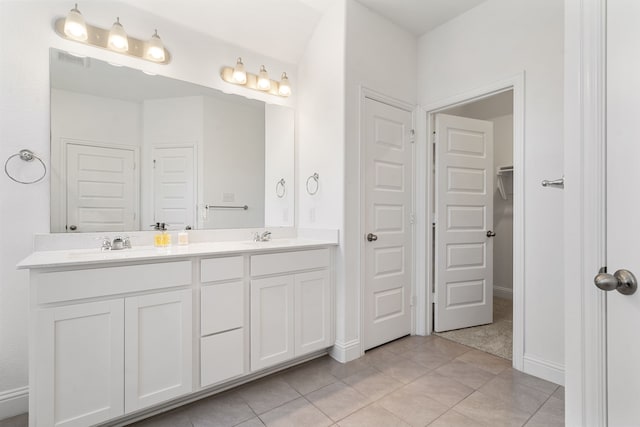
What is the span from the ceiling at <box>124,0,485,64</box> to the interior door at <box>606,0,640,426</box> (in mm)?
1985

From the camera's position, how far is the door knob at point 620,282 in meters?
0.80

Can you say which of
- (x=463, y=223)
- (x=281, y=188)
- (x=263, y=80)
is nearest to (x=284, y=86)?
→ (x=263, y=80)

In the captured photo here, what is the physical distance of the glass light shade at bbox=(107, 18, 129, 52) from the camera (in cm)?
189

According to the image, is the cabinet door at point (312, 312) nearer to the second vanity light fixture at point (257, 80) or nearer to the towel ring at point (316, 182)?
the towel ring at point (316, 182)

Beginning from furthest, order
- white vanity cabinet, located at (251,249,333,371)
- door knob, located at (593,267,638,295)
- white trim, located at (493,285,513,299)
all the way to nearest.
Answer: white trim, located at (493,285,513,299), white vanity cabinet, located at (251,249,333,371), door knob, located at (593,267,638,295)

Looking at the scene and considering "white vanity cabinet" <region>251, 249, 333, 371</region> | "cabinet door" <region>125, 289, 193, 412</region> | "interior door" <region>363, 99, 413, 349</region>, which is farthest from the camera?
"interior door" <region>363, 99, 413, 349</region>

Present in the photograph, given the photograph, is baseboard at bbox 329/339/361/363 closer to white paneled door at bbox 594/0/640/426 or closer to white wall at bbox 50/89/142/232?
white paneled door at bbox 594/0/640/426

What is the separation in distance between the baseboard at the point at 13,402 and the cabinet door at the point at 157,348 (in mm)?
730

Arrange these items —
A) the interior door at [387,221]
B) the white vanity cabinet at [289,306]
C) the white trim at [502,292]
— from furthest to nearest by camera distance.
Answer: the white trim at [502,292] < the interior door at [387,221] < the white vanity cabinet at [289,306]

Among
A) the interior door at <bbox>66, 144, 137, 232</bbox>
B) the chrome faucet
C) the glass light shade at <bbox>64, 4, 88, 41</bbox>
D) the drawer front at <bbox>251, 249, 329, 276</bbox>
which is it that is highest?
the glass light shade at <bbox>64, 4, 88, 41</bbox>

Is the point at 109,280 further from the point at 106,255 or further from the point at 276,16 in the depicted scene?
the point at 276,16

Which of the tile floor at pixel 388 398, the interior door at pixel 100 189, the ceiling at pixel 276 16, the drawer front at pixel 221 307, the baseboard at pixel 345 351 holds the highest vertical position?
the ceiling at pixel 276 16

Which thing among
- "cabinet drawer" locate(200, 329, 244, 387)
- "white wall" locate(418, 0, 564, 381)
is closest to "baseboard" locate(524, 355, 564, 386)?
"white wall" locate(418, 0, 564, 381)

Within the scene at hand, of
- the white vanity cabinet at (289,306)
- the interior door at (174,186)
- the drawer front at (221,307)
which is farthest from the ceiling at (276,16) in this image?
the drawer front at (221,307)
